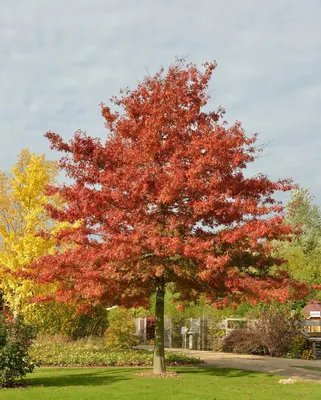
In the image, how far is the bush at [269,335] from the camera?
21109mm

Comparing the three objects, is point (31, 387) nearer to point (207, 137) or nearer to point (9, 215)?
point (207, 137)

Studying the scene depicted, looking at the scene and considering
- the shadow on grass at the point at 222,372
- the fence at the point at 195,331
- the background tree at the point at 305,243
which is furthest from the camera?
the background tree at the point at 305,243

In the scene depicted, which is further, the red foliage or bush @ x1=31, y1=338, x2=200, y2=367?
bush @ x1=31, y1=338, x2=200, y2=367

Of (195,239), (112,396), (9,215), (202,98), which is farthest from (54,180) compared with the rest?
(112,396)

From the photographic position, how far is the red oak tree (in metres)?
12.2

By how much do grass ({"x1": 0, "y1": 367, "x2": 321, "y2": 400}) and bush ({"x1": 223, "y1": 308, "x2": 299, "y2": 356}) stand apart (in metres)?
6.45

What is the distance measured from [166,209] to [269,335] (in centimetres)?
1053

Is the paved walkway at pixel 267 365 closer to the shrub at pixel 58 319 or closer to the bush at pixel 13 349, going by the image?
the shrub at pixel 58 319

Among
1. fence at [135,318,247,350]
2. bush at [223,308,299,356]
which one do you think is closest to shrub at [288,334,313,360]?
bush at [223,308,299,356]

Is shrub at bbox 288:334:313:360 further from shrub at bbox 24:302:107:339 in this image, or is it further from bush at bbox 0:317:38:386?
bush at bbox 0:317:38:386

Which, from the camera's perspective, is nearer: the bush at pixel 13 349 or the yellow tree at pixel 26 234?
the bush at pixel 13 349

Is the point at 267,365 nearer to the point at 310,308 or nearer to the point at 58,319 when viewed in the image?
the point at 310,308

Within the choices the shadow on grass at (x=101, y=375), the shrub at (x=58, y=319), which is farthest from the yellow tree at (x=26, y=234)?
the shadow on grass at (x=101, y=375)

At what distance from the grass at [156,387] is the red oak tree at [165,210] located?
1594 mm
